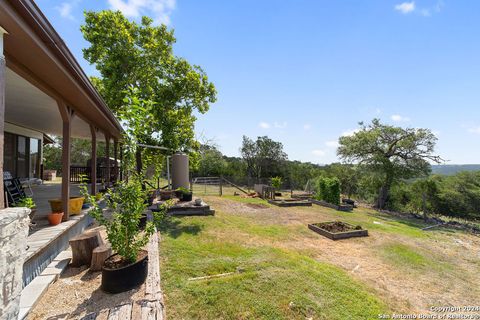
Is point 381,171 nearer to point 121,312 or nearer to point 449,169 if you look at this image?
point 121,312

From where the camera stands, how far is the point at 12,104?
576 cm

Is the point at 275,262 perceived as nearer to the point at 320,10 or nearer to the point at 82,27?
the point at 320,10

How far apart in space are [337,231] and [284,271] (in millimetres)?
4301

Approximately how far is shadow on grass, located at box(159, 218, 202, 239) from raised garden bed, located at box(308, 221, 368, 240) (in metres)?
3.85

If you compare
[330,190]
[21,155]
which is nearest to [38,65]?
[21,155]

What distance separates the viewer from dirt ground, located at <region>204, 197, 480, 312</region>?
423cm

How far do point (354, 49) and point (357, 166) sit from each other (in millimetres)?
11151

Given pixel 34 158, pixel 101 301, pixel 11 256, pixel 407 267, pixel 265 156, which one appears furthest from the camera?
pixel 265 156

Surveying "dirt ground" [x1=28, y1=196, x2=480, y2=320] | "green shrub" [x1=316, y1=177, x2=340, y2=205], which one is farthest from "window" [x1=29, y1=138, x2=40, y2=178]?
"green shrub" [x1=316, y1=177, x2=340, y2=205]

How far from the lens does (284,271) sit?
13.9 feet

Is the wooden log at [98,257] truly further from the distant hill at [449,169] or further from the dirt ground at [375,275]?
the distant hill at [449,169]

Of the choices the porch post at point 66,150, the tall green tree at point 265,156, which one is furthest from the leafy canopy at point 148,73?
the tall green tree at point 265,156

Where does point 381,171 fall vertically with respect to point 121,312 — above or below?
above

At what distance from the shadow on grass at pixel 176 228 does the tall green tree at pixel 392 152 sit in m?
17.0
